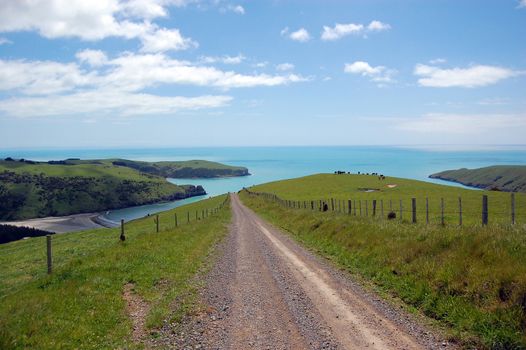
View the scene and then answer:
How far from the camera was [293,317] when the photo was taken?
11.8m

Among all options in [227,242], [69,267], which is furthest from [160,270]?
[227,242]

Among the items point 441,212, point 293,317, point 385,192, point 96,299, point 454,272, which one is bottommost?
point 385,192

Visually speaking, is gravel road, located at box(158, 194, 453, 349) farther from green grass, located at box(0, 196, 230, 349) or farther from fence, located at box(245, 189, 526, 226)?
fence, located at box(245, 189, 526, 226)

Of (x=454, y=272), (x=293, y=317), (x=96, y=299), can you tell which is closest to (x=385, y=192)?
(x=454, y=272)

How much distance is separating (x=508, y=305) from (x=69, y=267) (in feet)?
59.8

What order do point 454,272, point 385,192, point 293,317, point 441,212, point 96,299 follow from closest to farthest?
1. point 293,317
2. point 96,299
3. point 454,272
4. point 441,212
5. point 385,192

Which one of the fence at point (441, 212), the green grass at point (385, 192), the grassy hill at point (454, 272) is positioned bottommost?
the green grass at point (385, 192)

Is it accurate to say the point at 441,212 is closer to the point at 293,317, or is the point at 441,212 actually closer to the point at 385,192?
the point at 293,317

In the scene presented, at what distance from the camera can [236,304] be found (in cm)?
1334

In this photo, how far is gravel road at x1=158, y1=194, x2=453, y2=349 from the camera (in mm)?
9922

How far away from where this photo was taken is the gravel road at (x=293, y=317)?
391 inches

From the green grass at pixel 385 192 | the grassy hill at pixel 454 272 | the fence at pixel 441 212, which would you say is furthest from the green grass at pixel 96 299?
the green grass at pixel 385 192

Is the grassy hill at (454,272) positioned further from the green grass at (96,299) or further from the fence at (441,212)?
the green grass at (96,299)

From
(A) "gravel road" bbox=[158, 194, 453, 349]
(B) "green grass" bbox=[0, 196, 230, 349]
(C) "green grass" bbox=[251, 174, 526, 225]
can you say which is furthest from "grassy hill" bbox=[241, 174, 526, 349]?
(C) "green grass" bbox=[251, 174, 526, 225]
